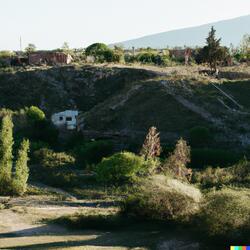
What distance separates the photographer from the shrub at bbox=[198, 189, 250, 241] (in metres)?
19.3

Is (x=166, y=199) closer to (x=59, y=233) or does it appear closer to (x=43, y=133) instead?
(x=59, y=233)

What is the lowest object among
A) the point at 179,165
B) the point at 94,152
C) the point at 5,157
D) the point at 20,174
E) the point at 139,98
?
the point at 94,152

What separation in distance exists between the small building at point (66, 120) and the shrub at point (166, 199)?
23.4 m

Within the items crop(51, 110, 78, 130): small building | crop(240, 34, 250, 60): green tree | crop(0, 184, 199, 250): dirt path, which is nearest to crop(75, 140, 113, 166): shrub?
crop(51, 110, 78, 130): small building

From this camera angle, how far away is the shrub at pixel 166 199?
2284 cm

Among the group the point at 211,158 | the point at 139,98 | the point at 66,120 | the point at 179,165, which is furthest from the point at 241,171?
the point at 66,120

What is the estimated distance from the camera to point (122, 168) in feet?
106

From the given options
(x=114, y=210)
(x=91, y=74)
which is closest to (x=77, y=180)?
(x=114, y=210)

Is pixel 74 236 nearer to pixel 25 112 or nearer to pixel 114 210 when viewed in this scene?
pixel 114 210

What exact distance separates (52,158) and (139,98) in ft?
43.9

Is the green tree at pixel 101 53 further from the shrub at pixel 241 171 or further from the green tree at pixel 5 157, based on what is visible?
the green tree at pixel 5 157

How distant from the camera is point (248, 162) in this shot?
3456cm

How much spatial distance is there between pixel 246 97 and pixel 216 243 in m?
29.3

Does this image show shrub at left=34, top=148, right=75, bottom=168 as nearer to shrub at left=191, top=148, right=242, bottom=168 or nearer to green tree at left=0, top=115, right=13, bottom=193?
green tree at left=0, top=115, right=13, bottom=193
